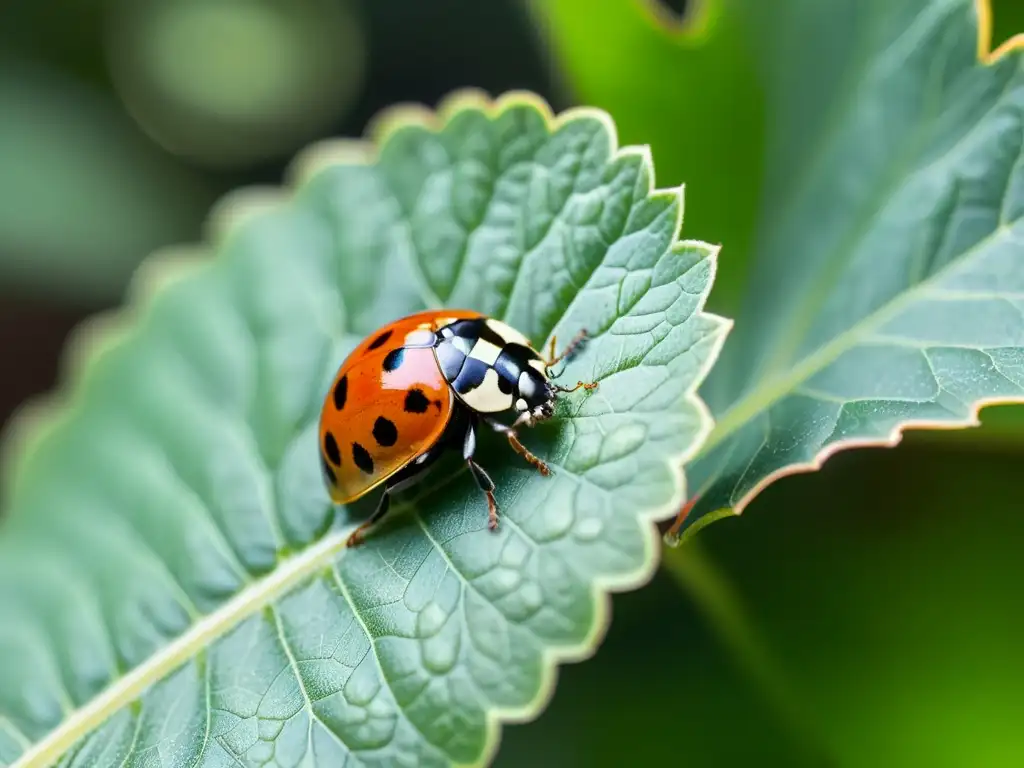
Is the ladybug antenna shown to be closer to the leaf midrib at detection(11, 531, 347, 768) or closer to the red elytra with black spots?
the red elytra with black spots

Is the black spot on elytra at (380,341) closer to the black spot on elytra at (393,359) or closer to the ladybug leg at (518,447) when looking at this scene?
the black spot on elytra at (393,359)

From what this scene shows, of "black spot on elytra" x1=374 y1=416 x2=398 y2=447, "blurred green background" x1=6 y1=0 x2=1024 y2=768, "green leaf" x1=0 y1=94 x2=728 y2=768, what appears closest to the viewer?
"green leaf" x1=0 y1=94 x2=728 y2=768

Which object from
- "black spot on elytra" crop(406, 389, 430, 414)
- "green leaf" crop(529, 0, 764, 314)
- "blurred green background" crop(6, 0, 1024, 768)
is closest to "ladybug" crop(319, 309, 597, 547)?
"black spot on elytra" crop(406, 389, 430, 414)

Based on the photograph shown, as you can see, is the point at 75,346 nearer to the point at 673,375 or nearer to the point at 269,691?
the point at 269,691

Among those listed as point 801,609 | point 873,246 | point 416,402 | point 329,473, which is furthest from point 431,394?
point 801,609

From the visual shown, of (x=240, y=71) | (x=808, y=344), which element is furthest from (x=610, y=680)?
(x=240, y=71)

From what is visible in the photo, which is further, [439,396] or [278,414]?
[278,414]
